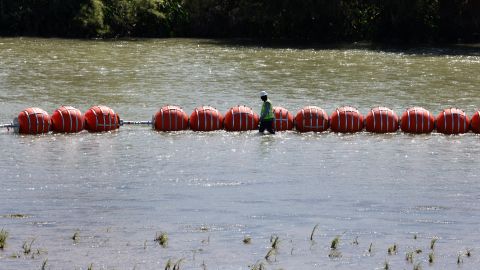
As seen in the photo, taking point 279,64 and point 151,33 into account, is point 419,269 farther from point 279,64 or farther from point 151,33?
point 151,33

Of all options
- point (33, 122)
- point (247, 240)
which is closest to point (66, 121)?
point (33, 122)

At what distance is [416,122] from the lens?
37.1m

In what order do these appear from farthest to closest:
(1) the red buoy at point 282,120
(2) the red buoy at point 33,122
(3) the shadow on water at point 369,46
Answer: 1. (3) the shadow on water at point 369,46
2. (1) the red buoy at point 282,120
3. (2) the red buoy at point 33,122

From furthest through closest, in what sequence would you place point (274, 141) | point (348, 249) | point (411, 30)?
point (411, 30), point (274, 141), point (348, 249)

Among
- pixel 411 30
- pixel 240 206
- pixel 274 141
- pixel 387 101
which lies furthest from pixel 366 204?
pixel 411 30

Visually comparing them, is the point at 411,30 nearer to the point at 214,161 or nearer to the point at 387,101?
the point at 387,101

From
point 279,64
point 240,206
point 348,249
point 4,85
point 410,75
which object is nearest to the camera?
point 348,249

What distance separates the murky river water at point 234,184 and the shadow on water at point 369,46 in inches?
497

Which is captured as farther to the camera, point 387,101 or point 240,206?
point 387,101

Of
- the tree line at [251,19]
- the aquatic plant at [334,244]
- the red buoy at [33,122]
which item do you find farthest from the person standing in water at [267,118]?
Answer: the tree line at [251,19]

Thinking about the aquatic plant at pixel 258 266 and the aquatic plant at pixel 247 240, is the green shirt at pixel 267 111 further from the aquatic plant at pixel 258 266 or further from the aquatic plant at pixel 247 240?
the aquatic plant at pixel 258 266

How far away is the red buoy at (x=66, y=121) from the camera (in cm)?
3628

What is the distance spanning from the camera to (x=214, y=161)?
32219 millimetres

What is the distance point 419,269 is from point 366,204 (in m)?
6.02
